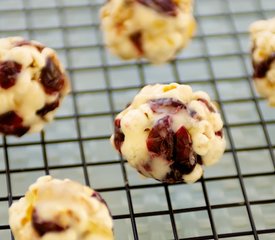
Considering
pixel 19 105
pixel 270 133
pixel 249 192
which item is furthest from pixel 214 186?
pixel 19 105

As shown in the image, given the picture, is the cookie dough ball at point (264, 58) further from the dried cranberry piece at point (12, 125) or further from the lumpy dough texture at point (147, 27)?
the dried cranberry piece at point (12, 125)

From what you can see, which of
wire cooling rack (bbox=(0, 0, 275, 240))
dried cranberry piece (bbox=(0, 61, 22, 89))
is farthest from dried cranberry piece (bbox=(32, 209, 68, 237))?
dried cranberry piece (bbox=(0, 61, 22, 89))

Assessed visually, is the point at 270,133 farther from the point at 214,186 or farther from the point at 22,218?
the point at 22,218

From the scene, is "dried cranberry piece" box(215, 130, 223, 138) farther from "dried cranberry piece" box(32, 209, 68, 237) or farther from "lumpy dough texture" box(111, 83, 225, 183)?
"dried cranberry piece" box(32, 209, 68, 237)

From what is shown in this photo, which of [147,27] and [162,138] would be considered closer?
[162,138]

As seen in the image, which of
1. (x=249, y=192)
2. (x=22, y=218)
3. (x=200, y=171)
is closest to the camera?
(x=22, y=218)

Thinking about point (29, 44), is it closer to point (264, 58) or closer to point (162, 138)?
point (162, 138)

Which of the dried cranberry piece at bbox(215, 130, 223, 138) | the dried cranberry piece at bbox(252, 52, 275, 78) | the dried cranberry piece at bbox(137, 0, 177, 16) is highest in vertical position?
the dried cranberry piece at bbox(137, 0, 177, 16)

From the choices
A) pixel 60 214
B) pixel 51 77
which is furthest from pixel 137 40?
pixel 60 214
